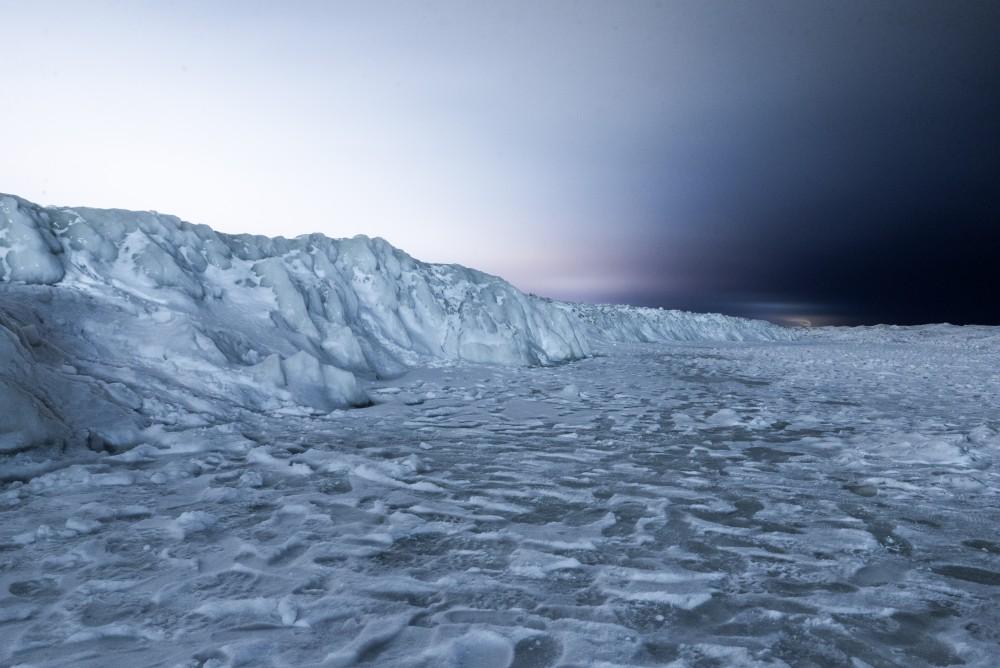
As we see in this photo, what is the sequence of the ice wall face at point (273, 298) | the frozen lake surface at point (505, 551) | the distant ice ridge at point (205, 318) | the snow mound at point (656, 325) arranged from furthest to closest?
the snow mound at point (656, 325), the ice wall face at point (273, 298), the distant ice ridge at point (205, 318), the frozen lake surface at point (505, 551)

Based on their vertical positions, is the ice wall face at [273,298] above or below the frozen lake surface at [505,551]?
above

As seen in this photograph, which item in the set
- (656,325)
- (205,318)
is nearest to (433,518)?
(205,318)

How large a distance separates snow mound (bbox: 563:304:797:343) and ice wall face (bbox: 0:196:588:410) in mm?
18663

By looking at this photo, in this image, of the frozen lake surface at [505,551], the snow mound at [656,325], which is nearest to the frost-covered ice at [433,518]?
the frozen lake surface at [505,551]

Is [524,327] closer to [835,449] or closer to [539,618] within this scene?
[835,449]

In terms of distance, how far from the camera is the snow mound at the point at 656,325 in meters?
35.5

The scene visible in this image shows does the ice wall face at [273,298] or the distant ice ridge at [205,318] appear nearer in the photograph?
the distant ice ridge at [205,318]

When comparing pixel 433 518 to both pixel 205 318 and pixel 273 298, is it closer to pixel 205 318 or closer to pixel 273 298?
pixel 205 318

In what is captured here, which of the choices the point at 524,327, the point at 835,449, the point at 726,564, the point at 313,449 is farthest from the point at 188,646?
the point at 524,327

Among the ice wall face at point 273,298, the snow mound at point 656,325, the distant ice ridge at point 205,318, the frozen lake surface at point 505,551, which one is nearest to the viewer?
the frozen lake surface at point 505,551

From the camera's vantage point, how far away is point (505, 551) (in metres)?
2.65

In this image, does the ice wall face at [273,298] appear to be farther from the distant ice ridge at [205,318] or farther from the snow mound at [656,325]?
the snow mound at [656,325]

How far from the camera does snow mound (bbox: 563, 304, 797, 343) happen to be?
3553cm

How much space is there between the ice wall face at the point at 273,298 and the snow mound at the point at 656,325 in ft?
61.2
